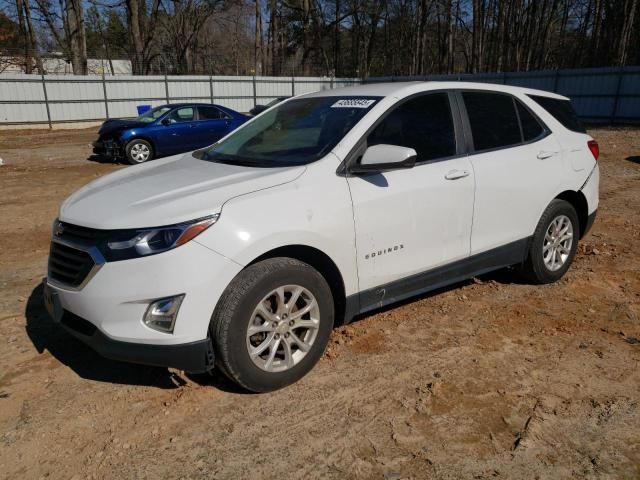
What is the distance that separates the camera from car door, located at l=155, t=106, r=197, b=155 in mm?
13328

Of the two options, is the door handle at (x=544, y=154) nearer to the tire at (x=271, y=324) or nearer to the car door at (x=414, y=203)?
the car door at (x=414, y=203)

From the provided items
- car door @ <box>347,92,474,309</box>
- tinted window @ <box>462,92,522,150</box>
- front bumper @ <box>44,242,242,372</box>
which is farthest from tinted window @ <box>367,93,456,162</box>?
front bumper @ <box>44,242,242,372</box>

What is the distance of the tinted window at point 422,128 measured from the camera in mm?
3553

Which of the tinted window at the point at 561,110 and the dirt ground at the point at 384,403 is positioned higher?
the tinted window at the point at 561,110

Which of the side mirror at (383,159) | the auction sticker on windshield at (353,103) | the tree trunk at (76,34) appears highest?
the tree trunk at (76,34)

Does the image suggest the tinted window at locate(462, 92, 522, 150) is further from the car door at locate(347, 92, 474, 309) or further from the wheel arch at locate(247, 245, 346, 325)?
the wheel arch at locate(247, 245, 346, 325)

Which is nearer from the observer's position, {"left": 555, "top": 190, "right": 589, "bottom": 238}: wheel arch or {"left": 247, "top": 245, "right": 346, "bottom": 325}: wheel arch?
{"left": 247, "top": 245, "right": 346, "bottom": 325}: wheel arch

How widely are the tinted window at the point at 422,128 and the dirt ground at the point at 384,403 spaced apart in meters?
1.36

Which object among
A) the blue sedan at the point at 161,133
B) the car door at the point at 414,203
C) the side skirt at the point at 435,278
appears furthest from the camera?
the blue sedan at the point at 161,133

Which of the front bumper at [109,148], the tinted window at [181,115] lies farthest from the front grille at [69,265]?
the tinted window at [181,115]

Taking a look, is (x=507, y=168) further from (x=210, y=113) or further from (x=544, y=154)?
(x=210, y=113)

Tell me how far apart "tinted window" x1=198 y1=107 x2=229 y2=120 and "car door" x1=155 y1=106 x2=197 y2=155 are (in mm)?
197

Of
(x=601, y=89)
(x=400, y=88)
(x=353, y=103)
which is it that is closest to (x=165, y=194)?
(x=353, y=103)

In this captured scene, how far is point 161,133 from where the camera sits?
43.5 feet
